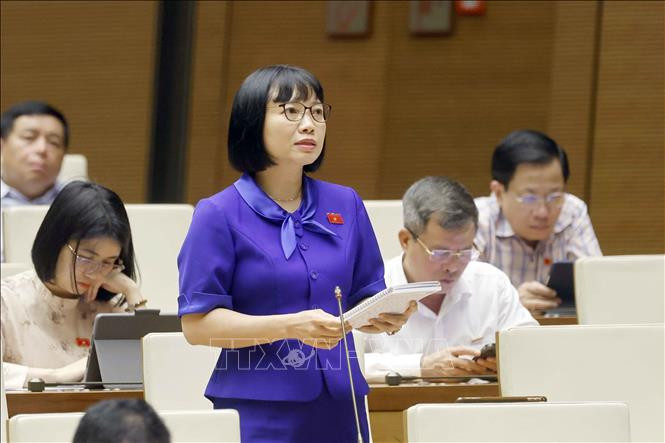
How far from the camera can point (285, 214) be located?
245 centimetres

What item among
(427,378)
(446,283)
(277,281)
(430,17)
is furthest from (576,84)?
(277,281)

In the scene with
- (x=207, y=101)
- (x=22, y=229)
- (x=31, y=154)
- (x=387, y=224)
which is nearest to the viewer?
(x=22, y=229)

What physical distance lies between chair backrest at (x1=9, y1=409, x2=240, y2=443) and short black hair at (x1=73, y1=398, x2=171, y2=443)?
61 centimetres

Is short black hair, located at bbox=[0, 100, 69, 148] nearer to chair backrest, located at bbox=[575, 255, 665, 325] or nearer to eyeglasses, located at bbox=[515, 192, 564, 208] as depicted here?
eyeglasses, located at bbox=[515, 192, 564, 208]

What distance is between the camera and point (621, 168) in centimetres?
583

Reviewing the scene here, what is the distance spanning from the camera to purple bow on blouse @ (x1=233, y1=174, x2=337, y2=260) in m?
2.42

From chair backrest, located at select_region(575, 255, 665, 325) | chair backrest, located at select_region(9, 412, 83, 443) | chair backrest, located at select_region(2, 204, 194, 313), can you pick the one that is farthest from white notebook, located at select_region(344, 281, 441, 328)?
chair backrest, located at select_region(2, 204, 194, 313)

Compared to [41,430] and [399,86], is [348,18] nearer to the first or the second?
[399,86]

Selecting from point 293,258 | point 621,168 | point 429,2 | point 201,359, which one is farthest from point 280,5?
point 293,258

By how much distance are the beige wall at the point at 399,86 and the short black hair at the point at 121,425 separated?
4.30m

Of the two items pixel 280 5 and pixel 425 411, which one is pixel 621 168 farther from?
pixel 425 411

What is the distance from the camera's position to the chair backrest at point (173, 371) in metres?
3.03

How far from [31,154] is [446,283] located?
200 cm

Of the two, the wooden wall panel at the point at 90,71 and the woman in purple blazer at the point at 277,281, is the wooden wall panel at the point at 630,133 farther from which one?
the woman in purple blazer at the point at 277,281
